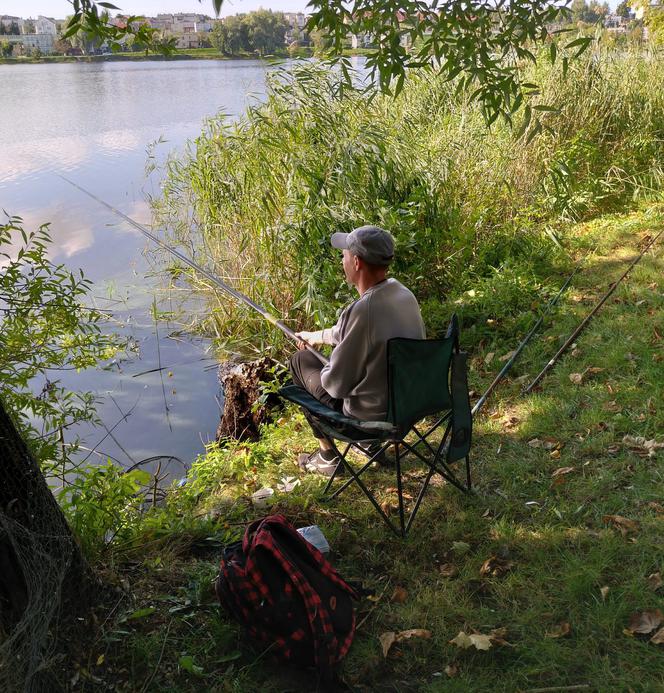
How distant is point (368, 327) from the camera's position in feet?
9.70

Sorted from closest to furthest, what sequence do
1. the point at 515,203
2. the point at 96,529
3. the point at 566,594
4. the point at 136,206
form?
the point at 566,594
the point at 96,529
the point at 515,203
the point at 136,206

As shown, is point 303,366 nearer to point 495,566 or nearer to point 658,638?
point 495,566

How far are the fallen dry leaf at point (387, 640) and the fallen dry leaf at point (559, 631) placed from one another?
467 millimetres

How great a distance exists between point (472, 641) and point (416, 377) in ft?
3.14

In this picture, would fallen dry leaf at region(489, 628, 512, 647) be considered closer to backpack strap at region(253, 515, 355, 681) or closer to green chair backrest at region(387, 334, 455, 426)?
backpack strap at region(253, 515, 355, 681)

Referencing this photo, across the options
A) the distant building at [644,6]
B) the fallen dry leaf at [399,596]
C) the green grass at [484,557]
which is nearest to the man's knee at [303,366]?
the green grass at [484,557]

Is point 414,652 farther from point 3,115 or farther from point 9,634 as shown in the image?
point 3,115

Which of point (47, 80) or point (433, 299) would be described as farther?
point (47, 80)

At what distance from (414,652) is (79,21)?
208 centimetres

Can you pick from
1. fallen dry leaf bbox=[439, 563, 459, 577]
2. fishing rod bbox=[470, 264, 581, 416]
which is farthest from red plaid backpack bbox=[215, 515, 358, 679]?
fishing rod bbox=[470, 264, 581, 416]

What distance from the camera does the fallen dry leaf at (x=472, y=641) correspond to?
227 cm

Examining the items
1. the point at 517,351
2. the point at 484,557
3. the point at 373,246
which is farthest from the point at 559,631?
the point at 517,351

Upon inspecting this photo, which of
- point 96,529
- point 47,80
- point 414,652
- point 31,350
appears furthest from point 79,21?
point 47,80

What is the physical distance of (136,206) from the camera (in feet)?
36.8
